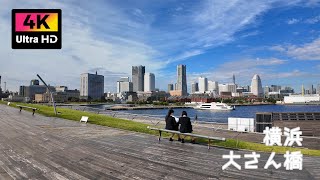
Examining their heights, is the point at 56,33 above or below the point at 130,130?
above

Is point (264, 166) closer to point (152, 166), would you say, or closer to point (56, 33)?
point (152, 166)

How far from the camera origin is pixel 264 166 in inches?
433

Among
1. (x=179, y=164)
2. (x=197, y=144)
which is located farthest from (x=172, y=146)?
(x=179, y=164)

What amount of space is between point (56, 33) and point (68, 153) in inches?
289

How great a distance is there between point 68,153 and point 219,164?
623 centimetres

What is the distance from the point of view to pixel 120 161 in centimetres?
1155

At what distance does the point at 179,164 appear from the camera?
11133 millimetres

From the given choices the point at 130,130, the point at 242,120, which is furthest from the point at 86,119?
the point at 242,120

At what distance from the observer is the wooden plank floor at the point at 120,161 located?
32.1 ft

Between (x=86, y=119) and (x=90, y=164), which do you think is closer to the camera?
(x=90, y=164)

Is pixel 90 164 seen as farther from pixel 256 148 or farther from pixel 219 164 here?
pixel 256 148

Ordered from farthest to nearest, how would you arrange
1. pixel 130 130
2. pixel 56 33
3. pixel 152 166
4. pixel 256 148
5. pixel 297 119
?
pixel 297 119
pixel 130 130
pixel 56 33
pixel 256 148
pixel 152 166

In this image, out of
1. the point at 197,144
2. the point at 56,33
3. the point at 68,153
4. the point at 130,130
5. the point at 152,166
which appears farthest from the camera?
the point at 130,130

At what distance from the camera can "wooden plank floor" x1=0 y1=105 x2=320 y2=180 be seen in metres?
9.77
